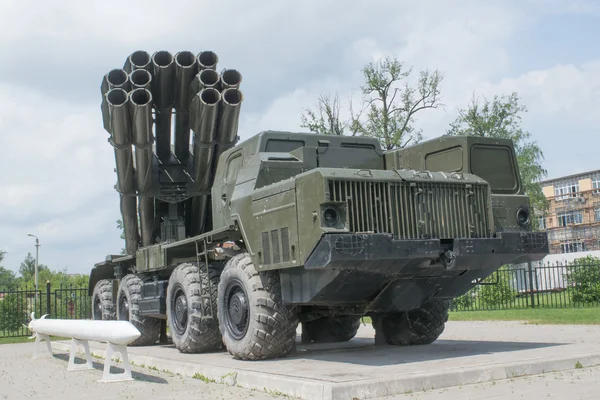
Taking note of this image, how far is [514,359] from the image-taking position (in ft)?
23.0

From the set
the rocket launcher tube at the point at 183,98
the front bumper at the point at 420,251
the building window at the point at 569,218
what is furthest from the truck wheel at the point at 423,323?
the building window at the point at 569,218

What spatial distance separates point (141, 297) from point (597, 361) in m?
7.15

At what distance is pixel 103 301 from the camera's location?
13.9 m

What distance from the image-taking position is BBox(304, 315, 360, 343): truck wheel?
1087cm

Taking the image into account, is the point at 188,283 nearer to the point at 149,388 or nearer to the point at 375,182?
the point at 149,388

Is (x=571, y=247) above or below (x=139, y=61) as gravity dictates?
below

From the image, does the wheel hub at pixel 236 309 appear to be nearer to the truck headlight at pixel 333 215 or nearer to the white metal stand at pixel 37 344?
the truck headlight at pixel 333 215

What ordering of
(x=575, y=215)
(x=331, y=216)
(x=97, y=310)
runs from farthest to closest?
(x=575, y=215)
(x=97, y=310)
(x=331, y=216)

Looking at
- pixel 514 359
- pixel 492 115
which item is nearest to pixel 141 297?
pixel 514 359

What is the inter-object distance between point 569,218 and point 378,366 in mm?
57348

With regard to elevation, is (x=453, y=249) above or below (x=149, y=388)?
above

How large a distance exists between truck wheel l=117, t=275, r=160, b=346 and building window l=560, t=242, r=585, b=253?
5255cm

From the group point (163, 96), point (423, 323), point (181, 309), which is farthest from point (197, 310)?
point (163, 96)

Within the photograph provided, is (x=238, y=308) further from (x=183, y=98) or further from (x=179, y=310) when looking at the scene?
(x=183, y=98)
